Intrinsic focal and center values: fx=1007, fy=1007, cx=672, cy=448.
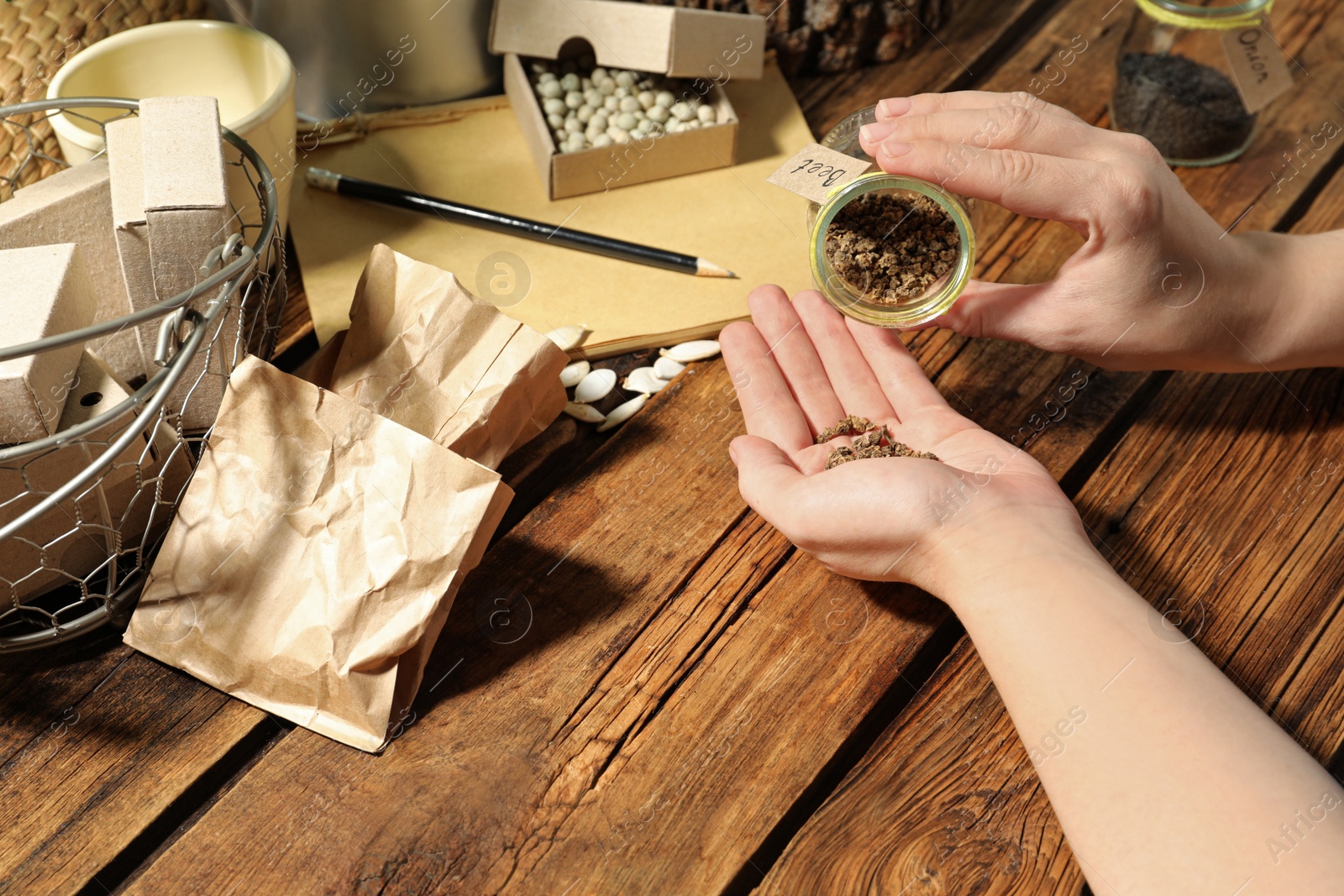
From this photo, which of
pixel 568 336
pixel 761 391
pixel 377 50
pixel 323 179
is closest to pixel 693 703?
pixel 761 391

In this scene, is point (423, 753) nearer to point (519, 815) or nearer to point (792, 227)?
point (519, 815)

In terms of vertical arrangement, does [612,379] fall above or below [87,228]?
below

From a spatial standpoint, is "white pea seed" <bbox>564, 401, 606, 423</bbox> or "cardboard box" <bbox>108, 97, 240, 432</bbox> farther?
"white pea seed" <bbox>564, 401, 606, 423</bbox>

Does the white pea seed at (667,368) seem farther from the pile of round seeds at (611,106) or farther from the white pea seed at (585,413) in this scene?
the pile of round seeds at (611,106)

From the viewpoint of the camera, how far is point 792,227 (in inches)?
42.0

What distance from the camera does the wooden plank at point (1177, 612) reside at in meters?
0.65

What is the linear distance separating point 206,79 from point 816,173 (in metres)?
0.63

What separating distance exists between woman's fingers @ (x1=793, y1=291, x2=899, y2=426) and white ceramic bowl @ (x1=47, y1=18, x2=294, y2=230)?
0.49 metres

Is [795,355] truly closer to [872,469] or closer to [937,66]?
[872,469]

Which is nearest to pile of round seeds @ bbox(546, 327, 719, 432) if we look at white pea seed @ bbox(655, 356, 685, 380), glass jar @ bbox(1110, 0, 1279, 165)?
white pea seed @ bbox(655, 356, 685, 380)

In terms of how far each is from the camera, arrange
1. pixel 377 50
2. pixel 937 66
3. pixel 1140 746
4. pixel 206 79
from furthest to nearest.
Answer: pixel 937 66
pixel 377 50
pixel 206 79
pixel 1140 746

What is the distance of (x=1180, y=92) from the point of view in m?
1.09

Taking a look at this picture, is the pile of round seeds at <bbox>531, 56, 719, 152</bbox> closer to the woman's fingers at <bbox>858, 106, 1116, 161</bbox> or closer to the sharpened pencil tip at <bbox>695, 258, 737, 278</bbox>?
the sharpened pencil tip at <bbox>695, 258, 737, 278</bbox>

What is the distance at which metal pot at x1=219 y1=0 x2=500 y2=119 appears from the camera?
3.46 feet
